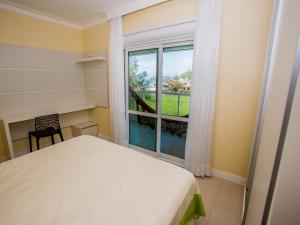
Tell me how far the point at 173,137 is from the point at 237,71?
5.59 ft

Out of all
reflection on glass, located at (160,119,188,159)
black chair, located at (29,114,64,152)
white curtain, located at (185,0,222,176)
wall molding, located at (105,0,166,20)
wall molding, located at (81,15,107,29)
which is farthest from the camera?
wall molding, located at (81,15,107,29)

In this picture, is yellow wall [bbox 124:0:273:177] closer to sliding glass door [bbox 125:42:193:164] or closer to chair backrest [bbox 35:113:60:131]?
sliding glass door [bbox 125:42:193:164]

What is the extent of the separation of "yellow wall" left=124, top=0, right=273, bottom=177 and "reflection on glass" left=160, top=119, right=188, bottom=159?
2.48 feet

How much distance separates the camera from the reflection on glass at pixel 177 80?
93.4 inches

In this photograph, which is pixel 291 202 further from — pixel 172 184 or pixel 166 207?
pixel 172 184

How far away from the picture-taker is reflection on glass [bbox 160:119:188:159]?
283 cm

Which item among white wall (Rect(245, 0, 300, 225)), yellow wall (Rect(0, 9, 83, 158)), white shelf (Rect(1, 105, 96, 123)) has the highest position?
yellow wall (Rect(0, 9, 83, 158))

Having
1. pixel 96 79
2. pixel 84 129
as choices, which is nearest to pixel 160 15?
pixel 96 79

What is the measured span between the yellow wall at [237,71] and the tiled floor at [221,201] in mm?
220

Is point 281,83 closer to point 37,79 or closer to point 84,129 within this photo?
point 84,129

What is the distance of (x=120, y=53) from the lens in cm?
279

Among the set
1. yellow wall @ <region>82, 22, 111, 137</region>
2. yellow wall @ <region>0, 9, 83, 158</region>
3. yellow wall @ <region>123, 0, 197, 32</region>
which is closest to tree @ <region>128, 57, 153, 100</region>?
yellow wall @ <region>123, 0, 197, 32</region>

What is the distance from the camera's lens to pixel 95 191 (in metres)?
1.14

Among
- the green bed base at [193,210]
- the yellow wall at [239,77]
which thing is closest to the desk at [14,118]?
the green bed base at [193,210]
